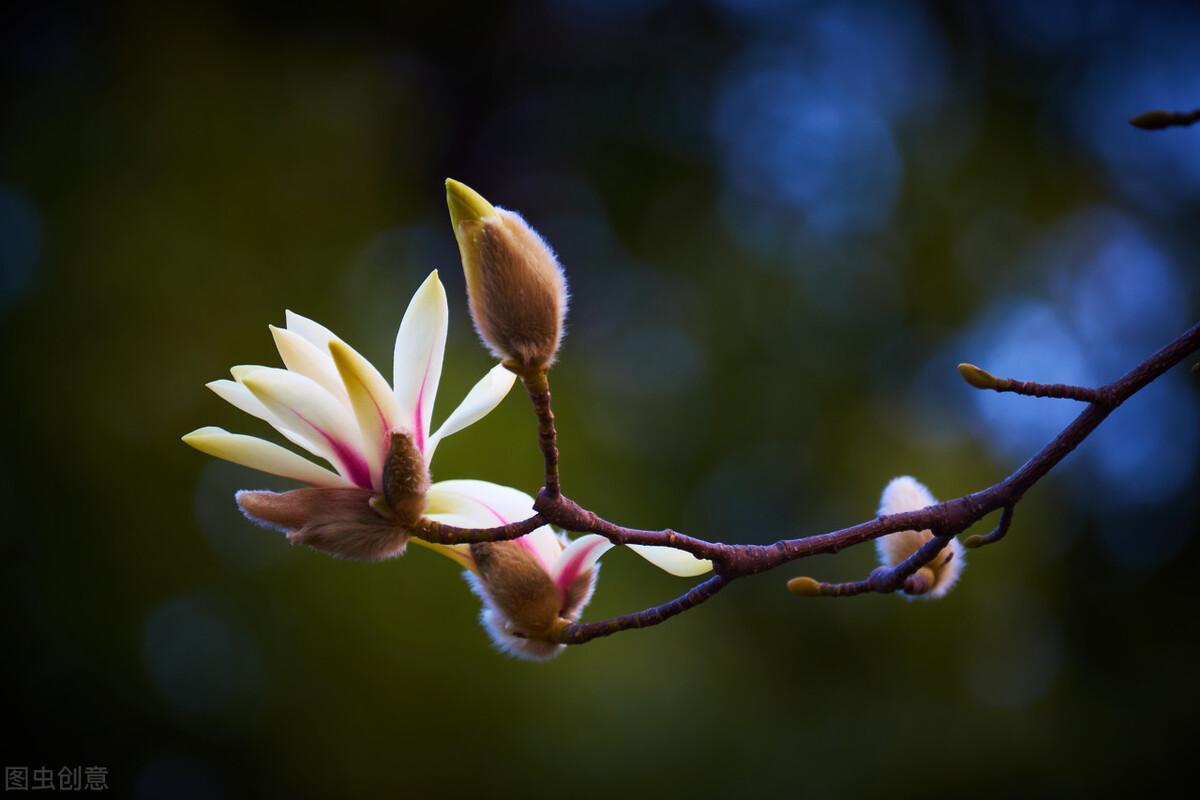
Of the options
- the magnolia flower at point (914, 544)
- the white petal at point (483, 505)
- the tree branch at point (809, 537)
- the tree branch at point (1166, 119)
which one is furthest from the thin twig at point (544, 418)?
the tree branch at point (1166, 119)

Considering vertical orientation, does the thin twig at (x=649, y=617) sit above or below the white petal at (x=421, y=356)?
below

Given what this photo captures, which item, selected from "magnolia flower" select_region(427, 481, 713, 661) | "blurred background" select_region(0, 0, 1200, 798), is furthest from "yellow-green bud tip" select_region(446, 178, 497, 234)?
"blurred background" select_region(0, 0, 1200, 798)

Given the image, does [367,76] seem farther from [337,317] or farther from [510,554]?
[510,554]

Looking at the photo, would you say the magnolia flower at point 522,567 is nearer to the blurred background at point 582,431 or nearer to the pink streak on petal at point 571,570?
the pink streak on petal at point 571,570

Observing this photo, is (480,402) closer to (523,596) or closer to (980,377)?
(523,596)

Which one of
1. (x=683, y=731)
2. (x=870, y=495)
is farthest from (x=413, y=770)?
(x=870, y=495)

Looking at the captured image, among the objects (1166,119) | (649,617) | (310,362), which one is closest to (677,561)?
(649,617)

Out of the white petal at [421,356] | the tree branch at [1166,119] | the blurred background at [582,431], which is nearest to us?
the tree branch at [1166,119]
